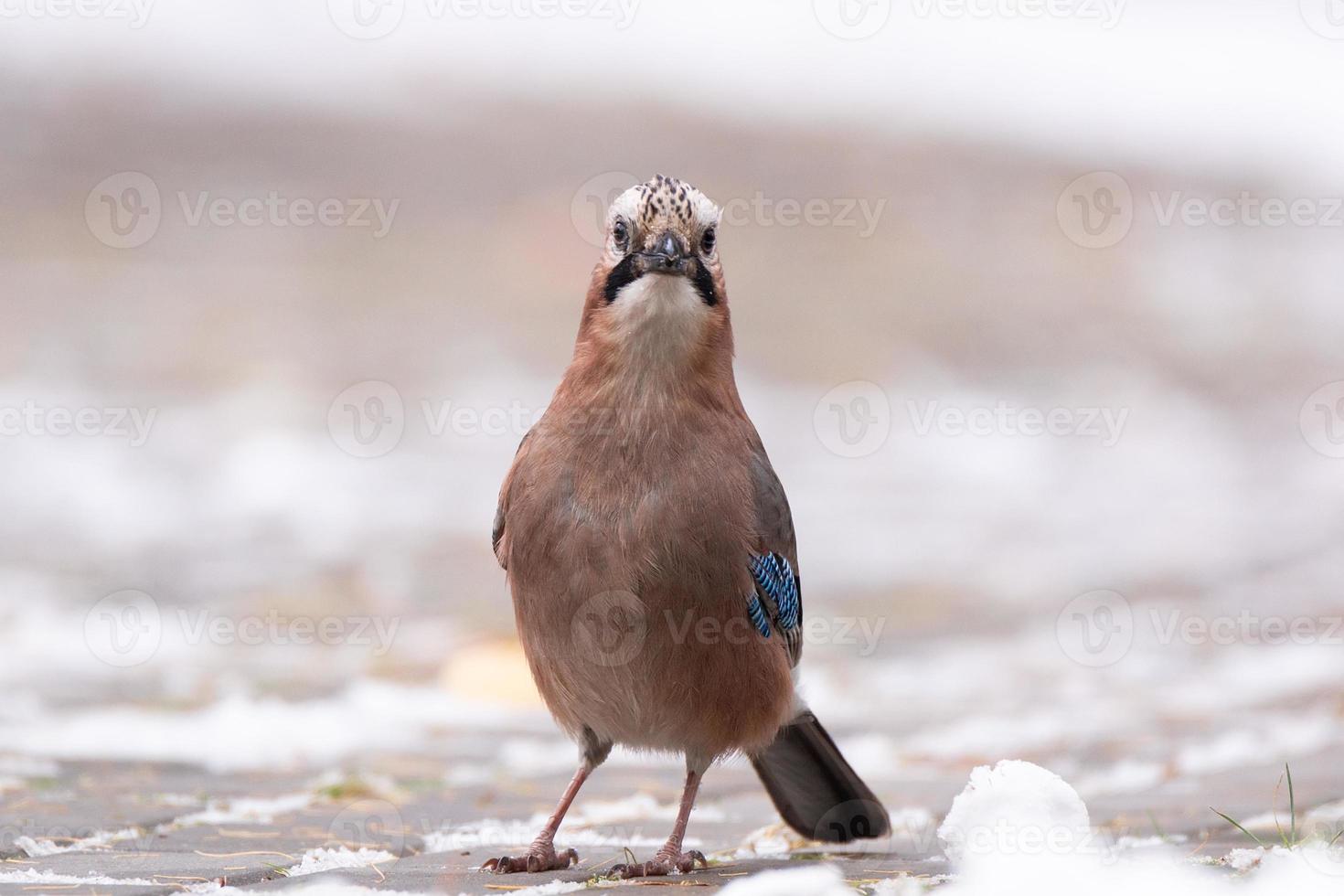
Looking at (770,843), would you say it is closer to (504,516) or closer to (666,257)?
(504,516)

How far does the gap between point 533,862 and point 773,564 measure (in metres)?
1.14

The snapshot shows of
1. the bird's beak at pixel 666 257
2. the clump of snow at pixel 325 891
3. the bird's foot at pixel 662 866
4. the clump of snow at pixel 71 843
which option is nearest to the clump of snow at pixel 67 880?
the clump of snow at pixel 325 891

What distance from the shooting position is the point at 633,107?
16.7 m

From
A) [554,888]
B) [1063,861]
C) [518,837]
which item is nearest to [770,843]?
[518,837]

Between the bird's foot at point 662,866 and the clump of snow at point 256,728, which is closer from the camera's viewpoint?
the bird's foot at point 662,866

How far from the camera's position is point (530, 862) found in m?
4.59

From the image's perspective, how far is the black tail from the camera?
5.32 m

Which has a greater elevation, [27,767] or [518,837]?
[27,767]

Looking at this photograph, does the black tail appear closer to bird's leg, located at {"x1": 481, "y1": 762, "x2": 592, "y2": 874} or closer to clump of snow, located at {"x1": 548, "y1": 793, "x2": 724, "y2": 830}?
clump of snow, located at {"x1": 548, "y1": 793, "x2": 724, "y2": 830}

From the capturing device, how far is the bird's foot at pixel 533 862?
4.57 m

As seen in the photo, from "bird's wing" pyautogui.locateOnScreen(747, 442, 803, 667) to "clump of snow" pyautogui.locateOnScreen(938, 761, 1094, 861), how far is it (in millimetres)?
933

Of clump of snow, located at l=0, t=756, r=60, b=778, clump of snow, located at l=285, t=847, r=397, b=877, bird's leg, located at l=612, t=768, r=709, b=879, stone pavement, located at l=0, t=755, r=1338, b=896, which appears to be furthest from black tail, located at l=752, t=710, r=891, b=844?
clump of snow, located at l=0, t=756, r=60, b=778

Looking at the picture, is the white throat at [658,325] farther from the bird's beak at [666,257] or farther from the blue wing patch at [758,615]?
the blue wing patch at [758,615]

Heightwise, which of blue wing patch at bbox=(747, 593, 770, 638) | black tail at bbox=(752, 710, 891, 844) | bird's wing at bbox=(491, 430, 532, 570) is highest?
bird's wing at bbox=(491, 430, 532, 570)
